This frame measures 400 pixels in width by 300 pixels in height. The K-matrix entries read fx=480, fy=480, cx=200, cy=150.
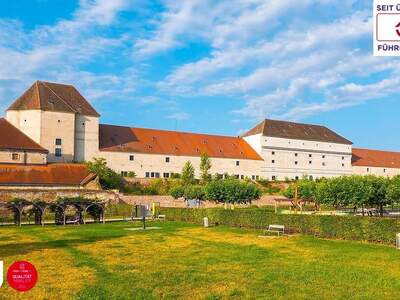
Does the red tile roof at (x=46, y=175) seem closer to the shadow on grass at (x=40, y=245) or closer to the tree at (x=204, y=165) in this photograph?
the tree at (x=204, y=165)

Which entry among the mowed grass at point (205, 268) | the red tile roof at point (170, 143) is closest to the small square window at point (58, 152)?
the red tile roof at point (170, 143)

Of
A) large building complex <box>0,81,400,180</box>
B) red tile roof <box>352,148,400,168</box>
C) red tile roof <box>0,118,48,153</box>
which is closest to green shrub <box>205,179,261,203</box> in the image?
large building complex <box>0,81,400,180</box>

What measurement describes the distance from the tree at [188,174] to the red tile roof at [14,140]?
19.0m

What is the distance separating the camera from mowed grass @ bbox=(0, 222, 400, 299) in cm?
1185

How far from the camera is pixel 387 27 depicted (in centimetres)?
460

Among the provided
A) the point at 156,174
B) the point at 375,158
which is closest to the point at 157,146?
the point at 156,174

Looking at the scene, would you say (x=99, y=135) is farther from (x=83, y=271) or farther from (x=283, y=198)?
(x=83, y=271)

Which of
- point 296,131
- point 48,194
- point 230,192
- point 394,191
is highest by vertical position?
point 296,131

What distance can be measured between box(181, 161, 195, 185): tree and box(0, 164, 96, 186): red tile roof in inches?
578

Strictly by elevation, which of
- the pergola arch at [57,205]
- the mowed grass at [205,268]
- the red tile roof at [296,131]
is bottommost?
the mowed grass at [205,268]

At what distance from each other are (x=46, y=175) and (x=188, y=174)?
20800 millimetres

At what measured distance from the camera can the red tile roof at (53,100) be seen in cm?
6234

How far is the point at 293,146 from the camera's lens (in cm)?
8531

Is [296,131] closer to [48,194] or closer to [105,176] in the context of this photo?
[105,176]
